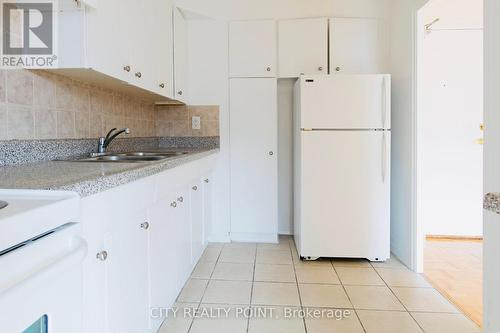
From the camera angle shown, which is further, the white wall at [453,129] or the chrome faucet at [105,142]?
the white wall at [453,129]

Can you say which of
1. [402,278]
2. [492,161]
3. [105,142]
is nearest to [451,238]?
[402,278]

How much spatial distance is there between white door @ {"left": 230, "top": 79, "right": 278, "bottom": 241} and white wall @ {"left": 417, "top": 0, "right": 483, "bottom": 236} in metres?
1.56

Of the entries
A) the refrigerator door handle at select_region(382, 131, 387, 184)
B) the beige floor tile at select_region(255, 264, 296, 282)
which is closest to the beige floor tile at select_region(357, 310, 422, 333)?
the beige floor tile at select_region(255, 264, 296, 282)

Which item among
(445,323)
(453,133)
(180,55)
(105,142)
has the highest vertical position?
(180,55)

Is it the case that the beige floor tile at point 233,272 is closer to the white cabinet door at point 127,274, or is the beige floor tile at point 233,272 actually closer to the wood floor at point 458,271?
the white cabinet door at point 127,274

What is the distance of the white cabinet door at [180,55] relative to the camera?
8.70 ft

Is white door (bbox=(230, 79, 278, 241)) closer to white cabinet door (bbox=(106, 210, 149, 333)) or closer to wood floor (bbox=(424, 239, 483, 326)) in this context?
wood floor (bbox=(424, 239, 483, 326))

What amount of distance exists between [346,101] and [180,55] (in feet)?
4.87

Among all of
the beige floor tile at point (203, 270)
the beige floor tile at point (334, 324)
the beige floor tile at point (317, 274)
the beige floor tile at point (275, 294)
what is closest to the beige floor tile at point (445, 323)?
the beige floor tile at point (334, 324)

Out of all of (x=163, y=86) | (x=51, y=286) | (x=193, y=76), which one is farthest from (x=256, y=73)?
(x=51, y=286)

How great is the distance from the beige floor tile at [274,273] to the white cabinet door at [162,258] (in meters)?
0.70

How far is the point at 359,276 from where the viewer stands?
2281 millimetres

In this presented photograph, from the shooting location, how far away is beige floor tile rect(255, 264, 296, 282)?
87.2 inches

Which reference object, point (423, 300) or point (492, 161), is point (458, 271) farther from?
point (492, 161)
